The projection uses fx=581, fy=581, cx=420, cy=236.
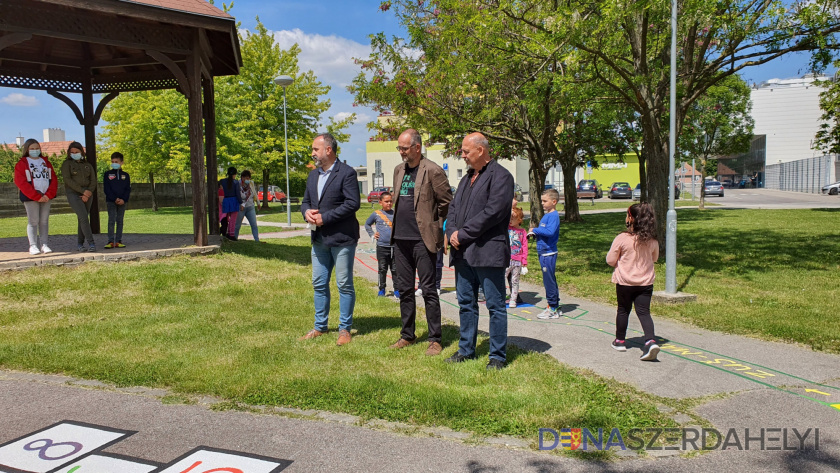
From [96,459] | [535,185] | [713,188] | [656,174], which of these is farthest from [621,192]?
[96,459]

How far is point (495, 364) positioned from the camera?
5.07 meters

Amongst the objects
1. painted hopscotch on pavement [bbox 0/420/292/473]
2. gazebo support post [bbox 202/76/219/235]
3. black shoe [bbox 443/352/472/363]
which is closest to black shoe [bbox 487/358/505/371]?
black shoe [bbox 443/352/472/363]

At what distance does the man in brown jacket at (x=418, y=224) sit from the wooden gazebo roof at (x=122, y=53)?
5900 mm

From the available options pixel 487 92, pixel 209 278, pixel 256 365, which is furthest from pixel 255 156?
pixel 256 365

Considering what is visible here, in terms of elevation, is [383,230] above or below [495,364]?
above

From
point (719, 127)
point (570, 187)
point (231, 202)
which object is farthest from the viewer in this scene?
point (719, 127)

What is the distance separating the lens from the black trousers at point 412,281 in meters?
5.61

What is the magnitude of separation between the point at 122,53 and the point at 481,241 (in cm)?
1170

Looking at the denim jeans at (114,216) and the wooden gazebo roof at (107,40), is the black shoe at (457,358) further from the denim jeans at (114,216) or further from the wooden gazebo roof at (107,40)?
the denim jeans at (114,216)

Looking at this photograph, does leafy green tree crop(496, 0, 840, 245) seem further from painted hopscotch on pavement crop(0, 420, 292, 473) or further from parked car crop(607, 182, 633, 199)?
parked car crop(607, 182, 633, 199)

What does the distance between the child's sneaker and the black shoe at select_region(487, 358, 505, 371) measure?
1.42 m

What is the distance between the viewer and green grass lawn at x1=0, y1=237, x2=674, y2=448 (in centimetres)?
416

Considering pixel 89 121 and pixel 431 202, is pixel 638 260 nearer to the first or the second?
pixel 431 202

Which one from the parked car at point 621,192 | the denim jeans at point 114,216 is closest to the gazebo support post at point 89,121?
the denim jeans at point 114,216
